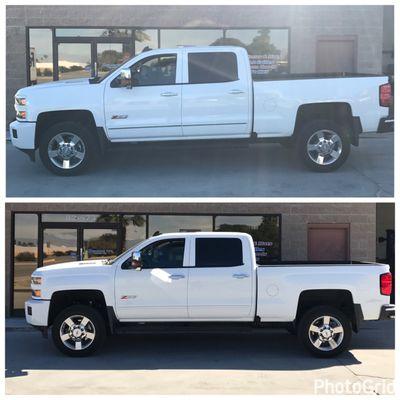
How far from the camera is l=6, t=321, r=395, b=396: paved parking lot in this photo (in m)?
9.34

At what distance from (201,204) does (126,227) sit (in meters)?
1.60

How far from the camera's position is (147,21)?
59.2ft

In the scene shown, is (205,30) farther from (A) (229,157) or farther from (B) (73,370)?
(B) (73,370)

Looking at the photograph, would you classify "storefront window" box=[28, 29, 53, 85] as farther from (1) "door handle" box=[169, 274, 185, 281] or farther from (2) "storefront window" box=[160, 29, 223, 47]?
(1) "door handle" box=[169, 274, 185, 281]

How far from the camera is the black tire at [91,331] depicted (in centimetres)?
1088

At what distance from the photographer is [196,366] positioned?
10523mm

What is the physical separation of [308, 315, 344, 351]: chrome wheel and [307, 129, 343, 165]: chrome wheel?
9.51 ft

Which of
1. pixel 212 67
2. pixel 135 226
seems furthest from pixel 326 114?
pixel 135 226

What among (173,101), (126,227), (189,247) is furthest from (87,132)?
(126,227)

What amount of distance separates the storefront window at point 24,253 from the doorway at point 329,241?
564cm

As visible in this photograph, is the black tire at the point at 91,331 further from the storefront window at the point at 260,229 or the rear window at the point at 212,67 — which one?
the storefront window at the point at 260,229

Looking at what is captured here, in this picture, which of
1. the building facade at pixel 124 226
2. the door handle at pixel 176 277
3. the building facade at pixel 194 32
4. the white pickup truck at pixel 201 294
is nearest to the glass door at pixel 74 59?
the building facade at pixel 194 32

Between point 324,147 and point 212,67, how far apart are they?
2276 millimetres

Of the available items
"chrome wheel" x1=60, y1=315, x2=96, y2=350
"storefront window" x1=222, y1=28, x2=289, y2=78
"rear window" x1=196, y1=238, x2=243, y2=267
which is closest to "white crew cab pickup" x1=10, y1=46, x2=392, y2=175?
"rear window" x1=196, y1=238, x2=243, y2=267
